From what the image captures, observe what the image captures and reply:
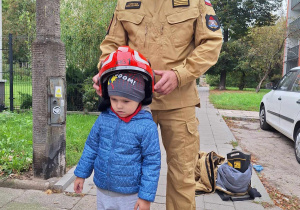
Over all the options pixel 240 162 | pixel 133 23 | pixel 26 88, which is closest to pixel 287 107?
pixel 240 162

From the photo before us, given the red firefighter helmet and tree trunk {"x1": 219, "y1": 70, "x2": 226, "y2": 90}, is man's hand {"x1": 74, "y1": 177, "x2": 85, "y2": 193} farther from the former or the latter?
tree trunk {"x1": 219, "y1": 70, "x2": 226, "y2": 90}

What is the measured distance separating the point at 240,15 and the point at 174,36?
30.0 m

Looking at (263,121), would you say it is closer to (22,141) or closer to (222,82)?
(22,141)

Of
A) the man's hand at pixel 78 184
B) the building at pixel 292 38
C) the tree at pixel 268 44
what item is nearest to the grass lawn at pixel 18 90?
the man's hand at pixel 78 184

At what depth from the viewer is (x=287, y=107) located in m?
6.35

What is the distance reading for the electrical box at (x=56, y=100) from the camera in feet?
12.0

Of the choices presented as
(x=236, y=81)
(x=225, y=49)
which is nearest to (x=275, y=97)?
(x=225, y=49)

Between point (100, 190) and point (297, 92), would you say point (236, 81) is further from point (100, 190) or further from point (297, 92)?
point (100, 190)

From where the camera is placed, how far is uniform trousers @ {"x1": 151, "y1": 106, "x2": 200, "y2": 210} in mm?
2242

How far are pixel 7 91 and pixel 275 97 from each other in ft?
24.9

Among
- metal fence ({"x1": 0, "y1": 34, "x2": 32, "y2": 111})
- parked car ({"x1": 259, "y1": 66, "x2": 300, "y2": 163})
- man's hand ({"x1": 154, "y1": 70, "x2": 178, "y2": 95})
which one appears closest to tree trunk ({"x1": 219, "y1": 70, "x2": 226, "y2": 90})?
parked car ({"x1": 259, "y1": 66, "x2": 300, "y2": 163})

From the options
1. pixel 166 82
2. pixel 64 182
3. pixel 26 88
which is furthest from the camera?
pixel 26 88

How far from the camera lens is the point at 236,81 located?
38.1 m

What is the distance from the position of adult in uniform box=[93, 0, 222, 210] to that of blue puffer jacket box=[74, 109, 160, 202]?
284mm
